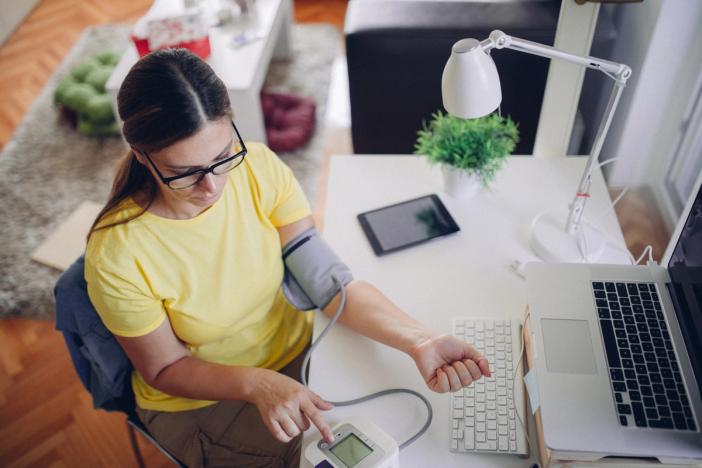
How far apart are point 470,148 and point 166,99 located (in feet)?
2.10

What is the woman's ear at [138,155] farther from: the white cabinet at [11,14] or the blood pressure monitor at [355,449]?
the white cabinet at [11,14]

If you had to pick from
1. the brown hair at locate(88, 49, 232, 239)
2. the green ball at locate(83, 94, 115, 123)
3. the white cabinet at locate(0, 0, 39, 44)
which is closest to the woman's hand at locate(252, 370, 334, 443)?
the brown hair at locate(88, 49, 232, 239)

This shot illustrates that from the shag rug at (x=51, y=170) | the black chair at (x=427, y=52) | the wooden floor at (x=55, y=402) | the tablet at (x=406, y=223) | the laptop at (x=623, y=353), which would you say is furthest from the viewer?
the shag rug at (x=51, y=170)

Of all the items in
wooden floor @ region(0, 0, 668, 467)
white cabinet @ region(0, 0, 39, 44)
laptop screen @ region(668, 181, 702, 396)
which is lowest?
wooden floor @ region(0, 0, 668, 467)

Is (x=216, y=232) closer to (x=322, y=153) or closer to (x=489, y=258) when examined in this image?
(x=489, y=258)

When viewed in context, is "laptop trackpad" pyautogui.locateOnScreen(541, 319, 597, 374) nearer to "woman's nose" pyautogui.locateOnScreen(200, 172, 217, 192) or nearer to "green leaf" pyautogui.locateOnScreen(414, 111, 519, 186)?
"green leaf" pyautogui.locateOnScreen(414, 111, 519, 186)

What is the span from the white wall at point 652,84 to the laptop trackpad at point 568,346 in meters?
1.16

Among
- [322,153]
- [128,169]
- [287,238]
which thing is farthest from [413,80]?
[128,169]

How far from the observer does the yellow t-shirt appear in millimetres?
1014

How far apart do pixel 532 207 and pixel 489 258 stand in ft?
0.60

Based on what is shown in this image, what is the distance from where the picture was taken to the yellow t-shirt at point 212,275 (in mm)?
1014

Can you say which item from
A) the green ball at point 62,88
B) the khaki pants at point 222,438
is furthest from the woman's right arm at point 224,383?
the green ball at point 62,88

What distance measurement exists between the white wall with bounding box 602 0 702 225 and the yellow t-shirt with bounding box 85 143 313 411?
1.23m

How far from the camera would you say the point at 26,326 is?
2037mm
